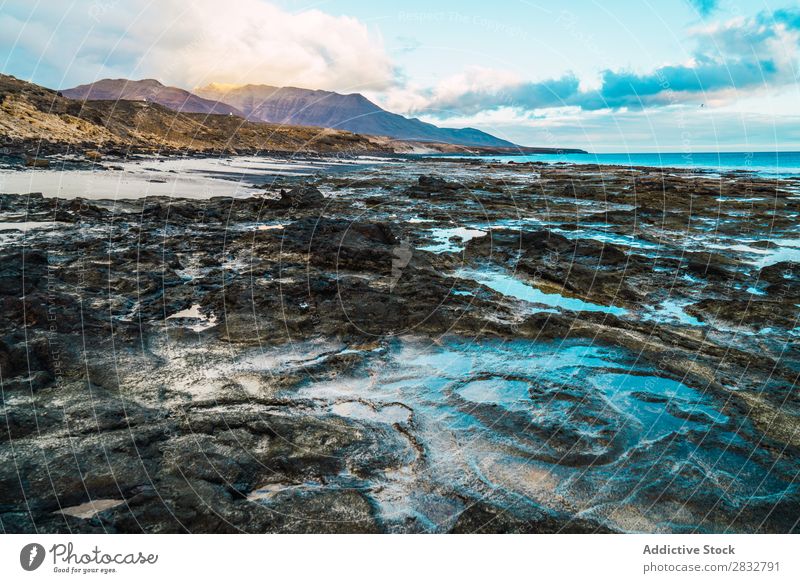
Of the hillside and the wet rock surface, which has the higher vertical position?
the hillside

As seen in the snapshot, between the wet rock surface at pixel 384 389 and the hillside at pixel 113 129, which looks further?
the hillside at pixel 113 129

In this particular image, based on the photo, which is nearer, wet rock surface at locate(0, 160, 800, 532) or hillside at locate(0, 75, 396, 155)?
wet rock surface at locate(0, 160, 800, 532)

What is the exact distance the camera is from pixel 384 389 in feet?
25.8

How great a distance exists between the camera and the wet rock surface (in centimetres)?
517

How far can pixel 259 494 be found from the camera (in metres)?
5.25

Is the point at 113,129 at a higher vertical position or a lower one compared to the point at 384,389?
higher

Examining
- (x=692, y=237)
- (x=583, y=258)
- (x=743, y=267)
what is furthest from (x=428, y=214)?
(x=743, y=267)

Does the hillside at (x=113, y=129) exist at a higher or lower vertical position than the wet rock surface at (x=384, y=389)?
higher

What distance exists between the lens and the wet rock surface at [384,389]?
5.17 meters

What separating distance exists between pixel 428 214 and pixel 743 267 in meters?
14.9

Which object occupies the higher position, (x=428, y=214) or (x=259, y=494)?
(x=428, y=214)

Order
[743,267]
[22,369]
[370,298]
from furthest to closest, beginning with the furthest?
[743,267] < [370,298] < [22,369]

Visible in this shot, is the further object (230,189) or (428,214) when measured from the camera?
(230,189)
